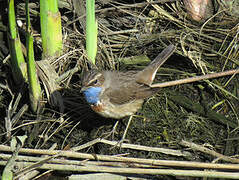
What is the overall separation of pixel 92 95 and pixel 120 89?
56cm

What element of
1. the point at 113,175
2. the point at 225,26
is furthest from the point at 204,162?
the point at 225,26

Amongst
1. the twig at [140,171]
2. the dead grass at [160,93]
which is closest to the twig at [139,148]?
the dead grass at [160,93]

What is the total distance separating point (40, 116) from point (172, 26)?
273 cm

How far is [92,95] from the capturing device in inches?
221

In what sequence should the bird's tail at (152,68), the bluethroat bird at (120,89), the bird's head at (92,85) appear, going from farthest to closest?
the bird's tail at (152,68), the bluethroat bird at (120,89), the bird's head at (92,85)

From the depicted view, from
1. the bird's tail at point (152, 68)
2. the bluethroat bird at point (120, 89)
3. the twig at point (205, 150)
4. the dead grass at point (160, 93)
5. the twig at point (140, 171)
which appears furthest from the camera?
the bird's tail at point (152, 68)

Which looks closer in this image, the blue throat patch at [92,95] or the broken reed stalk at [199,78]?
the blue throat patch at [92,95]

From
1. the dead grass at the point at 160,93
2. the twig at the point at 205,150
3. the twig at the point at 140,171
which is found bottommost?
the twig at the point at 140,171

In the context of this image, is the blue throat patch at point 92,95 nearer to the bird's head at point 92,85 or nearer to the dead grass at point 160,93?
the bird's head at point 92,85

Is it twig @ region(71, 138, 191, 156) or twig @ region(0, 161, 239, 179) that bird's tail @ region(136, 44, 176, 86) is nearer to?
twig @ region(71, 138, 191, 156)

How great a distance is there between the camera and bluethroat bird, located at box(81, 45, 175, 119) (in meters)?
5.61

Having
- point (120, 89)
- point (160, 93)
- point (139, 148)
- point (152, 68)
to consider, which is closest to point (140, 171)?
point (139, 148)

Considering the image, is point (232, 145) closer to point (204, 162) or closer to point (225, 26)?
point (204, 162)

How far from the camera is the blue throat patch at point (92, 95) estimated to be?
5.57 meters
